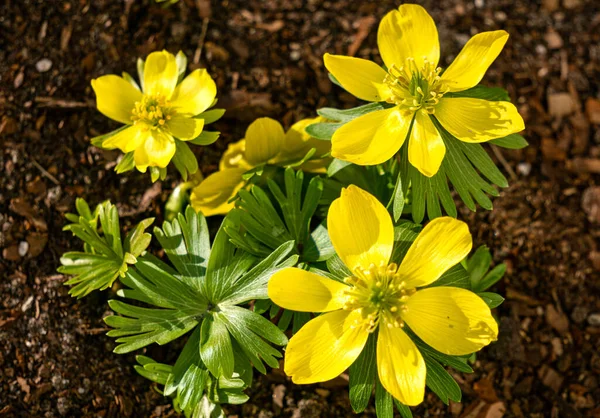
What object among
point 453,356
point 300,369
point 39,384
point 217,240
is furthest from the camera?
point 39,384

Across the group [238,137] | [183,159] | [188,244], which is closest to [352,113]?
[183,159]

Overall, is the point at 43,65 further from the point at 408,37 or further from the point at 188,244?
the point at 408,37

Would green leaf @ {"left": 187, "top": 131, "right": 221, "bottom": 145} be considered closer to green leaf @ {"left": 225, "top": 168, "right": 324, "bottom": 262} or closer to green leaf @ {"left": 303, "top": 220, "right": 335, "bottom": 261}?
green leaf @ {"left": 225, "top": 168, "right": 324, "bottom": 262}

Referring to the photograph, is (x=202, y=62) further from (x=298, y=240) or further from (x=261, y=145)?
(x=298, y=240)

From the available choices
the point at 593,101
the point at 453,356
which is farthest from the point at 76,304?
the point at 593,101

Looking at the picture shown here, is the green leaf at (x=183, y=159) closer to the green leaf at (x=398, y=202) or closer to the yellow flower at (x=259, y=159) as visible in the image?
the yellow flower at (x=259, y=159)

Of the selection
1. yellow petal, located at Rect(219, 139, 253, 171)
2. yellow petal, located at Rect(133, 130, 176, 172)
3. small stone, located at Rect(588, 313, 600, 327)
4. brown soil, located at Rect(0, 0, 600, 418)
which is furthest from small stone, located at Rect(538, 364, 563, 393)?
yellow petal, located at Rect(133, 130, 176, 172)

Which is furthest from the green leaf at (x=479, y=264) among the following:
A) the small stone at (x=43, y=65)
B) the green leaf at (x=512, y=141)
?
the small stone at (x=43, y=65)
